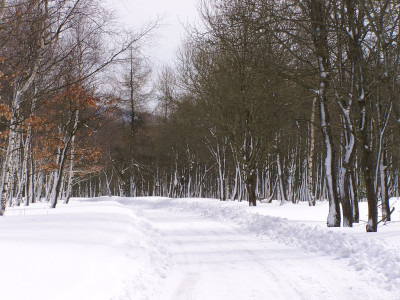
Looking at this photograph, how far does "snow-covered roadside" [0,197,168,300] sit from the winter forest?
3902 mm

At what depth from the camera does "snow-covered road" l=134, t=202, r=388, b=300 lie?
17.0 ft

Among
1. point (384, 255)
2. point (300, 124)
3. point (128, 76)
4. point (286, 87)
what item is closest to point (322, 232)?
point (384, 255)

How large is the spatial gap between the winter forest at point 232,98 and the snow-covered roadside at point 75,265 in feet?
12.8

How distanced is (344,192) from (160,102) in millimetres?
34514

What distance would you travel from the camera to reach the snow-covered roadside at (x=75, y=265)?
412 centimetres

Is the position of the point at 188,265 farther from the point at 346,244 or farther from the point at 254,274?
the point at 346,244

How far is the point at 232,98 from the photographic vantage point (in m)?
23.1

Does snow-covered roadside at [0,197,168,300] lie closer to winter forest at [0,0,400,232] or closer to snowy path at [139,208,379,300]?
snowy path at [139,208,379,300]

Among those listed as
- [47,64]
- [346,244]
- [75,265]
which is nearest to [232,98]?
[47,64]

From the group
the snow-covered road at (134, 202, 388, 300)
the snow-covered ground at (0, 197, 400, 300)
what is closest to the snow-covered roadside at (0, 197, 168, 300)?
the snow-covered ground at (0, 197, 400, 300)

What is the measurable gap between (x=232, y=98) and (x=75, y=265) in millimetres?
19202

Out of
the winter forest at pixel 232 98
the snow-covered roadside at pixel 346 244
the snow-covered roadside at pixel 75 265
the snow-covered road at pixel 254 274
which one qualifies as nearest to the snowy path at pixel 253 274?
the snow-covered road at pixel 254 274

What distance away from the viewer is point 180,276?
6.25m

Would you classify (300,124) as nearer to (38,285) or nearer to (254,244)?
(254,244)
